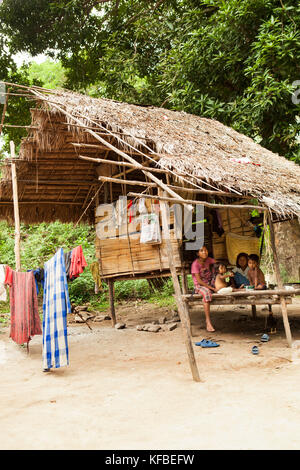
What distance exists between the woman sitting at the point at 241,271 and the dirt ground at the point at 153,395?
0.84 m

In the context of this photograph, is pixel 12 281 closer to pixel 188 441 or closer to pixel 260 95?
pixel 188 441

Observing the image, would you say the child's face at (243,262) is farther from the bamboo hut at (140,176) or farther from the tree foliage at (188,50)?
the tree foliage at (188,50)

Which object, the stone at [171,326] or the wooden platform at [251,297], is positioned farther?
the stone at [171,326]

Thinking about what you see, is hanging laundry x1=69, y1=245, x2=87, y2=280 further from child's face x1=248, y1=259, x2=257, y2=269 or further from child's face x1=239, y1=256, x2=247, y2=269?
child's face x1=239, y1=256, x2=247, y2=269

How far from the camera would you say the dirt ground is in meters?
3.04

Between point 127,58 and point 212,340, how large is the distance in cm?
848

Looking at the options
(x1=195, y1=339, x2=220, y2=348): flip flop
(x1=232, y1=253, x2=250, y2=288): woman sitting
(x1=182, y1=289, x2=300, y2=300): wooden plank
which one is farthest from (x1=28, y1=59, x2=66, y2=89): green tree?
(x1=195, y1=339, x2=220, y2=348): flip flop

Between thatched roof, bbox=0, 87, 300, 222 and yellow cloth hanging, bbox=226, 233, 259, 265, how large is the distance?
0.78 metres

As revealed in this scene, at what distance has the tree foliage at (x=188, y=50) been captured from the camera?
8703mm

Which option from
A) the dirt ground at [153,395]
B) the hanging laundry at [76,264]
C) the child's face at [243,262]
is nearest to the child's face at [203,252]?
the child's face at [243,262]

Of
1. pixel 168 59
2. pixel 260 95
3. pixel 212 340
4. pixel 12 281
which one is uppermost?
pixel 168 59

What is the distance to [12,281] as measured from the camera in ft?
20.8

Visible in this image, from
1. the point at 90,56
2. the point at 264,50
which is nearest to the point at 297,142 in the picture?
the point at 264,50

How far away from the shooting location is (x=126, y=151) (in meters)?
6.37
